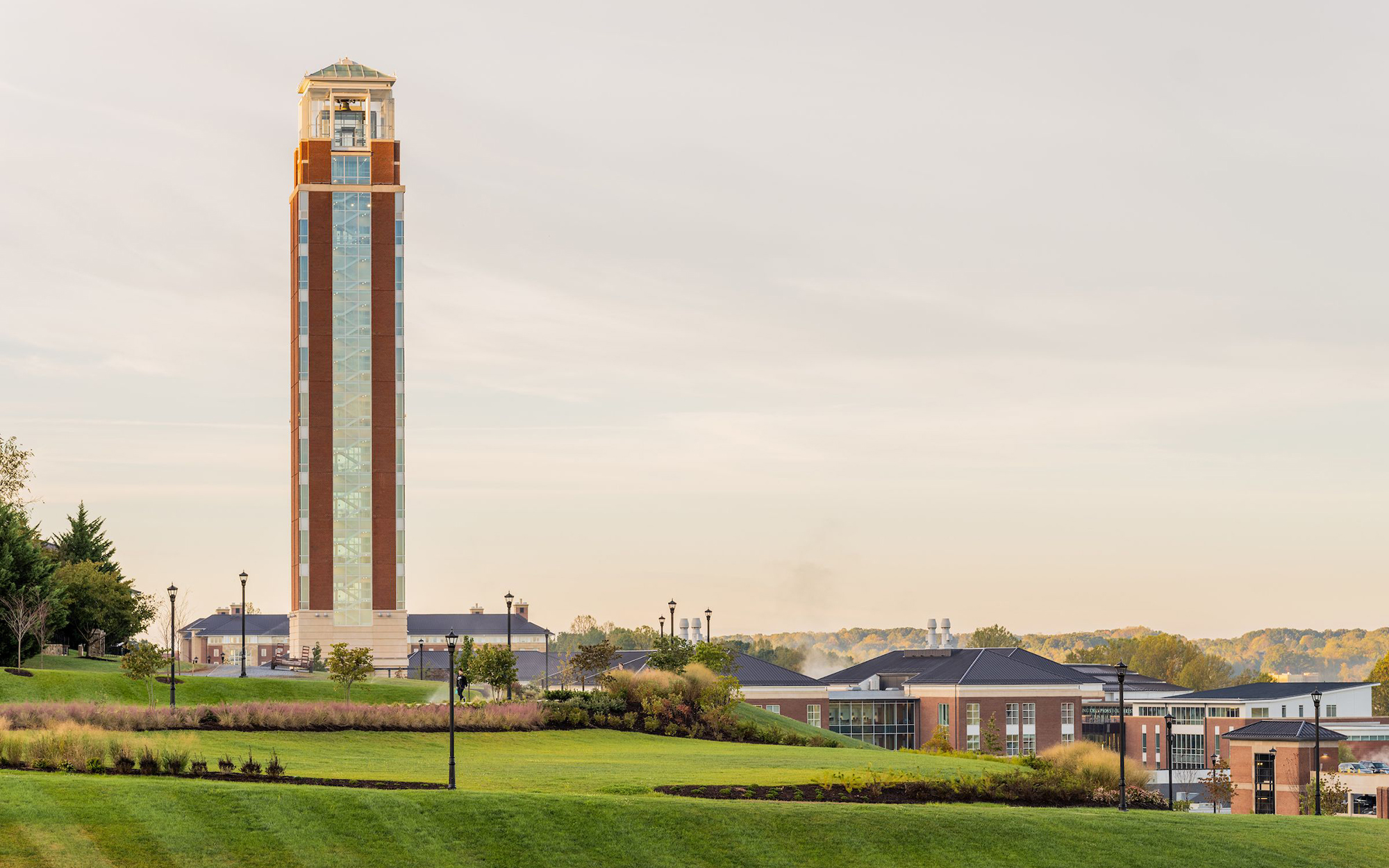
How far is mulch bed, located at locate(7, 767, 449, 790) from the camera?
2925cm

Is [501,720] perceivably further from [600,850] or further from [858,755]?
[600,850]

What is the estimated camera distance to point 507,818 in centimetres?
2650

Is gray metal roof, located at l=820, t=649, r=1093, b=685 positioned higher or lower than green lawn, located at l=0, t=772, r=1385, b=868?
lower

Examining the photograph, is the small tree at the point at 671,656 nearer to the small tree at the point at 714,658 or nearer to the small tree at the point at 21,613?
the small tree at the point at 714,658

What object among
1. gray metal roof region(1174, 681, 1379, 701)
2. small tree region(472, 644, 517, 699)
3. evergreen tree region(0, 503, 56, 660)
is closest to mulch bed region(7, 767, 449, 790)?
small tree region(472, 644, 517, 699)

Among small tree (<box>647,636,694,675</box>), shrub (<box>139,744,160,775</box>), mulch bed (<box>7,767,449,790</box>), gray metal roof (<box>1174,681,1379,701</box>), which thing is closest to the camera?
mulch bed (<box>7,767,449,790</box>)

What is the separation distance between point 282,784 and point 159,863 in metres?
5.15

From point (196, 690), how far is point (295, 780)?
29260 millimetres

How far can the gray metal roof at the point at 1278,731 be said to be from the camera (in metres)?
82.2

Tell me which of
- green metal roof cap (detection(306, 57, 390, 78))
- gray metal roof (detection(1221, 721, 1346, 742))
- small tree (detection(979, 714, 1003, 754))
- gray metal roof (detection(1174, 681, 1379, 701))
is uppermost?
green metal roof cap (detection(306, 57, 390, 78))

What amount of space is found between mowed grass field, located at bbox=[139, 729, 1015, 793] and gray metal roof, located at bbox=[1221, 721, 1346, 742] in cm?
4623

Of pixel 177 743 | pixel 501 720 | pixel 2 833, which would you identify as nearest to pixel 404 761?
pixel 177 743

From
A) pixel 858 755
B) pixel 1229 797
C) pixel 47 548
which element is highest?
pixel 47 548

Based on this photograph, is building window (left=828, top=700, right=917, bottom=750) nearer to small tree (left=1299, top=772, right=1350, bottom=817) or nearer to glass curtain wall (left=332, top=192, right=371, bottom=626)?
small tree (left=1299, top=772, right=1350, bottom=817)
